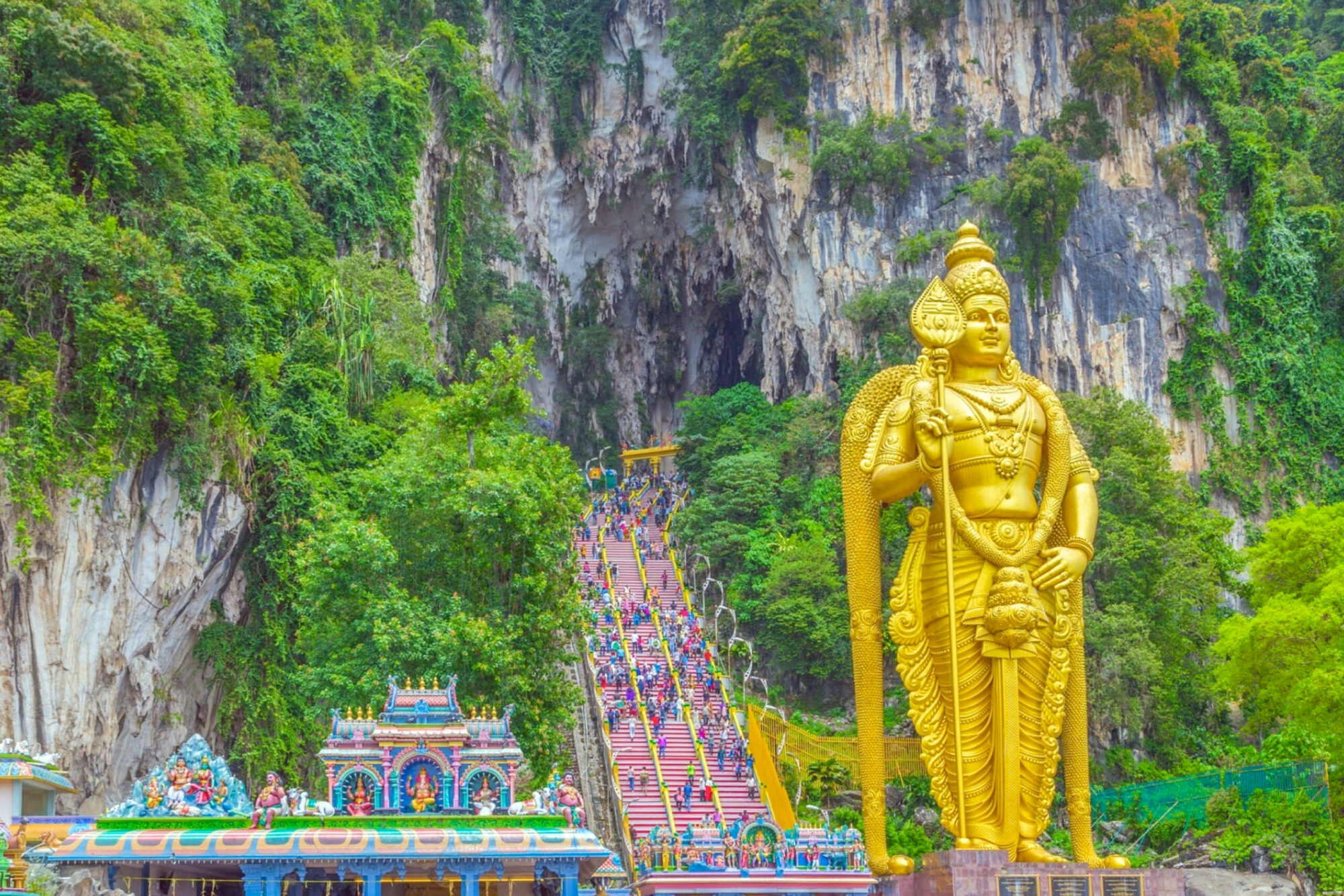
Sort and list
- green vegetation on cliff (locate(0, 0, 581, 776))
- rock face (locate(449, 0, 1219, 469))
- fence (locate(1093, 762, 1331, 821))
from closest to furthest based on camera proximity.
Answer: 1. green vegetation on cliff (locate(0, 0, 581, 776))
2. fence (locate(1093, 762, 1331, 821))
3. rock face (locate(449, 0, 1219, 469))

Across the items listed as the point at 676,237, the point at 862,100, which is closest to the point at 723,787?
the point at 862,100

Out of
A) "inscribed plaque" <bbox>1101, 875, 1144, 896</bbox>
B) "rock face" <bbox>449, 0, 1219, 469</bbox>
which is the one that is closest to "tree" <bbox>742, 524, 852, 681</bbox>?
"rock face" <bbox>449, 0, 1219, 469</bbox>

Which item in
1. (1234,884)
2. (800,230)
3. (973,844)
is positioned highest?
(800,230)

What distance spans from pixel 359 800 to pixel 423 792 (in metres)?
0.53

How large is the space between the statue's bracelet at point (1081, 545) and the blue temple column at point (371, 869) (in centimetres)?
659

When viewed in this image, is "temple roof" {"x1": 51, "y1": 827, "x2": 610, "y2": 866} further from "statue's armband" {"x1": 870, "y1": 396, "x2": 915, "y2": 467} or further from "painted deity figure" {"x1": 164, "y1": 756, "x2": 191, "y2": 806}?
"statue's armband" {"x1": 870, "y1": 396, "x2": 915, "y2": 467}

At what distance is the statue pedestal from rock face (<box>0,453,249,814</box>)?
9.27 meters

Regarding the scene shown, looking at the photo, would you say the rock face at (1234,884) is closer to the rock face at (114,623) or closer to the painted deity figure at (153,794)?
the painted deity figure at (153,794)

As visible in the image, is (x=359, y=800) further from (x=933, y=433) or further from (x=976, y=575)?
(x=933, y=433)

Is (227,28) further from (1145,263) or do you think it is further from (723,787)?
(1145,263)

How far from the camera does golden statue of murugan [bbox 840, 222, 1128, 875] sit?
1359 centimetres

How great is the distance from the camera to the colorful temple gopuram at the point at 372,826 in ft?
39.2

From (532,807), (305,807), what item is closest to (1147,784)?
(532,807)

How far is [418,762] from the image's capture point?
1292cm
